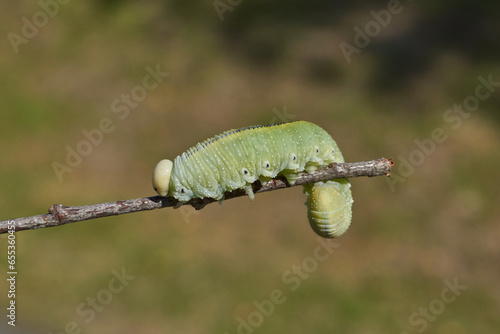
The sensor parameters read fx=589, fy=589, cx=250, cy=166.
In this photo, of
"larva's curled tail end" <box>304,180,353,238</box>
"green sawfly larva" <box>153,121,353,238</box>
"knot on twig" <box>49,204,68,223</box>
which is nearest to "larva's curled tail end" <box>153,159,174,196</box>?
"green sawfly larva" <box>153,121,353,238</box>

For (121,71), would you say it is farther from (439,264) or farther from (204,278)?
(439,264)

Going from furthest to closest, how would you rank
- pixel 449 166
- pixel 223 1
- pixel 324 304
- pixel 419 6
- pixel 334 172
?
pixel 223 1
pixel 419 6
pixel 449 166
pixel 324 304
pixel 334 172

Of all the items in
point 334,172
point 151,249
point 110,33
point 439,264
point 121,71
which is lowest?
point 439,264

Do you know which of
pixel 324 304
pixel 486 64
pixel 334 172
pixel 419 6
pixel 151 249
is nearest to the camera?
pixel 334 172

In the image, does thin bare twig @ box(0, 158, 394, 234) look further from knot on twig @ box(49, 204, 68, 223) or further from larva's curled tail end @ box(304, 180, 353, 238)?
larva's curled tail end @ box(304, 180, 353, 238)

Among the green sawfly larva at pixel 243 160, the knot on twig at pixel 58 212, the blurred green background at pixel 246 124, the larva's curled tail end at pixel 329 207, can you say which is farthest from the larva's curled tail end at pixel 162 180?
the blurred green background at pixel 246 124

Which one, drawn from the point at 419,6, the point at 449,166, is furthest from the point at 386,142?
the point at 419,6

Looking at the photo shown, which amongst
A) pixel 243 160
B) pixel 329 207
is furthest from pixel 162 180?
pixel 329 207
